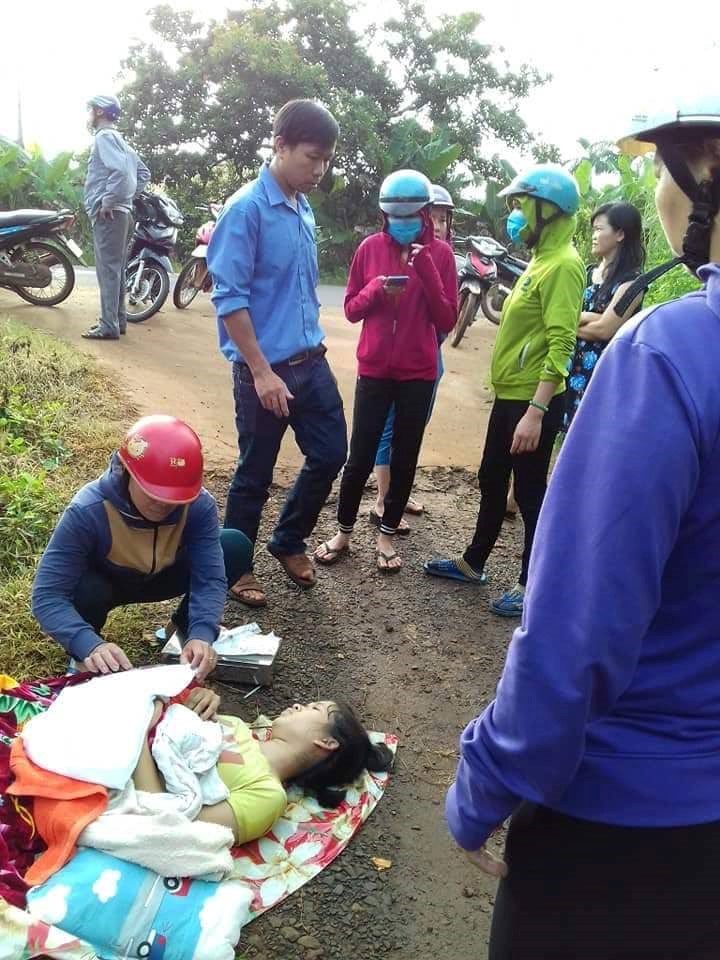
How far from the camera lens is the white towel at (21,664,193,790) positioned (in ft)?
7.14

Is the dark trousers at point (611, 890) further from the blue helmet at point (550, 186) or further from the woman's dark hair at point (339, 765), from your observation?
the blue helmet at point (550, 186)

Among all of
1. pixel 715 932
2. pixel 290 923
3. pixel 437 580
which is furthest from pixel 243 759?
pixel 437 580

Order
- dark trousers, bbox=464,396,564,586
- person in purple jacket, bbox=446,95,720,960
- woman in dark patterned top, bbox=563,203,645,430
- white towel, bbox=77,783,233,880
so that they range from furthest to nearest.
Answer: woman in dark patterned top, bbox=563,203,645,430
dark trousers, bbox=464,396,564,586
white towel, bbox=77,783,233,880
person in purple jacket, bbox=446,95,720,960

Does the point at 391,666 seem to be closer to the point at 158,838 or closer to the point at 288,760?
the point at 288,760

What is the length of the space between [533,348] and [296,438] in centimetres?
112

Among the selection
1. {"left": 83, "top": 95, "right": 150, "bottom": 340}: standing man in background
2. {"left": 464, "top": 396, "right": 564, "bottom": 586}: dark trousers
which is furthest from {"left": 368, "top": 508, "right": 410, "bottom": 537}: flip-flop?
{"left": 83, "top": 95, "right": 150, "bottom": 340}: standing man in background

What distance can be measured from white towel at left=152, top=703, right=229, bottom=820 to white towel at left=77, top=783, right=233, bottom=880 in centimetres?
7

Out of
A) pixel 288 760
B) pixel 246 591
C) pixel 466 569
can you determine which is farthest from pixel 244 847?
pixel 466 569

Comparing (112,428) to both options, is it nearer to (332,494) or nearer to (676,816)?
(332,494)

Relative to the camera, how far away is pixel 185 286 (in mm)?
8781

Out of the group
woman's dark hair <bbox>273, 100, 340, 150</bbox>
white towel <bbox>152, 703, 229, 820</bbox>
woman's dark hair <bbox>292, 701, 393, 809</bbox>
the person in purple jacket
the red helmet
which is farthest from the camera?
woman's dark hair <bbox>273, 100, 340, 150</bbox>

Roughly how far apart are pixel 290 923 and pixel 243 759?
489mm

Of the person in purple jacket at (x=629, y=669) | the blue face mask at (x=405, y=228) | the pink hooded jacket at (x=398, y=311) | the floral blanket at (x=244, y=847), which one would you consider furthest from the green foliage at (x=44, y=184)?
the person in purple jacket at (x=629, y=669)

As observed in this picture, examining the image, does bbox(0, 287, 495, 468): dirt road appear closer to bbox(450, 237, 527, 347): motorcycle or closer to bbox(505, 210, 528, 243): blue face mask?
bbox(450, 237, 527, 347): motorcycle
